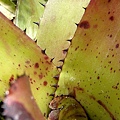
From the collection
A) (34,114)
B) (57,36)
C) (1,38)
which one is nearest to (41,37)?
(57,36)

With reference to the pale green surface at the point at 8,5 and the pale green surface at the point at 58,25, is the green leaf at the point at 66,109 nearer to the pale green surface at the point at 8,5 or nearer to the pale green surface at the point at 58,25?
the pale green surface at the point at 58,25

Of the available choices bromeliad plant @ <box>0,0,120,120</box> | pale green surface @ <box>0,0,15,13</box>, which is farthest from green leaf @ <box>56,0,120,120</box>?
pale green surface @ <box>0,0,15,13</box>

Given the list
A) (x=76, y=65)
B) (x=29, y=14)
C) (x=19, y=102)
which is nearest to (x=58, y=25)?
(x=76, y=65)

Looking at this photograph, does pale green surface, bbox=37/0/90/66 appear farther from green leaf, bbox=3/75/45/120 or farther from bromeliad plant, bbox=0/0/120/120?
green leaf, bbox=3/75/45/120

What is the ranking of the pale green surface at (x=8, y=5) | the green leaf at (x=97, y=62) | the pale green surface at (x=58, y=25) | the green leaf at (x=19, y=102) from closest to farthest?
the green leaf at (x=19, y=102), the green leaf at (x=97, y=62), the pale green surface at (x=58, y=25), the pale green surface at (x=8, y=5)

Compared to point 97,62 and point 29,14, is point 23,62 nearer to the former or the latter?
point 97,62

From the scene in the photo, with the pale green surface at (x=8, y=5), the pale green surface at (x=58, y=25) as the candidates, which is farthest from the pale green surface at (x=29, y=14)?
the pale green surface at (x=58, y=25)

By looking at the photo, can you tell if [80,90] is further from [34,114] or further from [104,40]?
[34,114]
